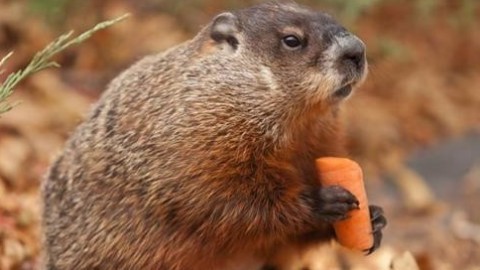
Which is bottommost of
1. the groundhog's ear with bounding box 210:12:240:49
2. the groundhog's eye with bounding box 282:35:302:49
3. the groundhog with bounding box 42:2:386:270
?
the groundhog with bounding box 42:2:386:270

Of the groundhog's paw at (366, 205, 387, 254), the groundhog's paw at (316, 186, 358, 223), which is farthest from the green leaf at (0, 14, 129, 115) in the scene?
the groundhog's paw at (366, 205, 387, 254)

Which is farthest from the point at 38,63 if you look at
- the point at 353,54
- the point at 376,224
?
the point at 376,224

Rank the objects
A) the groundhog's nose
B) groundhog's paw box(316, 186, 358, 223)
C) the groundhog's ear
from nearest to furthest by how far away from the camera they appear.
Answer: the groundhog's nose, groundhog's paw box(316, 186, 358, 223), the groundhog's ear

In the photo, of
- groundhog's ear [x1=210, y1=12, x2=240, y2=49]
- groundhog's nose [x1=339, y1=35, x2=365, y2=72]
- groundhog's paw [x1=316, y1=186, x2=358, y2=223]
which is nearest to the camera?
groundhog's nose [x1=339, y1=35, x2=365, y2=72]

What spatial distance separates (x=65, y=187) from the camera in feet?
15.2

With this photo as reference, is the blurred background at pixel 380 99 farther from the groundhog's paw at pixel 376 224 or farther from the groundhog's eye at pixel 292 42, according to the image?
the groundhog's eye at pixel 292 42

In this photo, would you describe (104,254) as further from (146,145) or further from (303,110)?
(303,110)

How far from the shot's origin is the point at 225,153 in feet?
13.8

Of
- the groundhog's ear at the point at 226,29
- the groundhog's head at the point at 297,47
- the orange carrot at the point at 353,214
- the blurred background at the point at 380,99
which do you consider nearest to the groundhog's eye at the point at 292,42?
the groundhog's head at the point at 297,47

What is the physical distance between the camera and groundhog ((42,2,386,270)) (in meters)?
4.16

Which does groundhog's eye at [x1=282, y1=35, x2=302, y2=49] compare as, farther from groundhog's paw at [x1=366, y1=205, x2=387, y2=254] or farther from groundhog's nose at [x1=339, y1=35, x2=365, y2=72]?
groundhog's paw at [x1=366, y1=205, x2=387, y2=254]

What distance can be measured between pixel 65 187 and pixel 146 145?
1.73 feet

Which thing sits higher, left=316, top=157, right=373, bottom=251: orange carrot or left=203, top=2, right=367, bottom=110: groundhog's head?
left=203, top=2, right=367, bottom=110: groundhog's head

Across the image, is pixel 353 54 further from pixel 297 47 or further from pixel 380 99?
pixel 380 99
